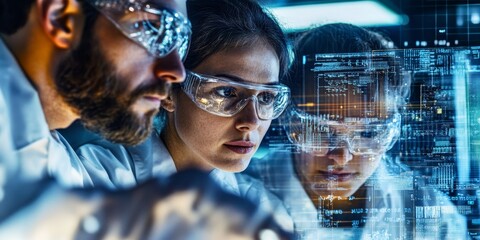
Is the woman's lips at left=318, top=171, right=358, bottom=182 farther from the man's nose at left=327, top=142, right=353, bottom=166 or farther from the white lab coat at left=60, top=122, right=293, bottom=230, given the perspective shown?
the white lab coat at left=60, top=122, right=293, bottom=230

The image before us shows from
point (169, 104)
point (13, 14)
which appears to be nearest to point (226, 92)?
point (169, 104)

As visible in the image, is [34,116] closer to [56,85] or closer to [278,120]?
[56,85]

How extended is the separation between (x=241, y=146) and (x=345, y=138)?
0.28 m

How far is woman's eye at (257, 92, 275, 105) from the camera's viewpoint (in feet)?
4.92

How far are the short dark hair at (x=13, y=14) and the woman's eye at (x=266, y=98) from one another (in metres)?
0.55

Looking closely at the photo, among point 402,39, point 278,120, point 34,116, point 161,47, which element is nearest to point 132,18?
point 161,47

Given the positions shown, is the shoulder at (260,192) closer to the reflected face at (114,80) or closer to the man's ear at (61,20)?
the reflected face at (114,80)

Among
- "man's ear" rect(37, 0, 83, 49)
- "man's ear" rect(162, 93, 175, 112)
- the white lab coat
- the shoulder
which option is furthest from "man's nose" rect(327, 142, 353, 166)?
"man's ear" rect(37, 0, 83, 49)

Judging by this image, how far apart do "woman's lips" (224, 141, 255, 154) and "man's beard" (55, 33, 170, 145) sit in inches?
14.8

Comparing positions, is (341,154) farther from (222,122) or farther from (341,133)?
(222,122)

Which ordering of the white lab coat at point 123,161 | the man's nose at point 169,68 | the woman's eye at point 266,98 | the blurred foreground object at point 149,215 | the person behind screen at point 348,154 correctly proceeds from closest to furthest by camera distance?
the blurred foreground object at point 149,215 < the man's nose at point 169,68 < the white lab coat at point 123,161 < the woman's eye at point 266,98 < the person behind screen at point 348,154

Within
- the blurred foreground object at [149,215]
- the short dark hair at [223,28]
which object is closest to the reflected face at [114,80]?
the blurred foreground object at [149,215]

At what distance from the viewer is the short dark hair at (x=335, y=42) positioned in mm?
1670

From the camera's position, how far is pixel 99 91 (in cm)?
113
